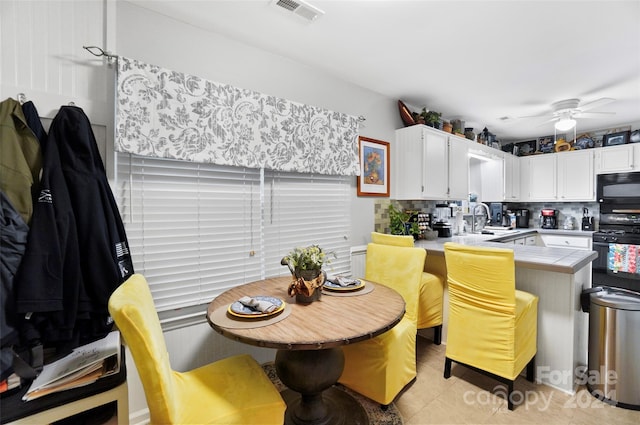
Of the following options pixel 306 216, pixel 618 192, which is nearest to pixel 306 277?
pixel 306 216

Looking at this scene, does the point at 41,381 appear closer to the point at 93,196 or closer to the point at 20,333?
the point at 20,333

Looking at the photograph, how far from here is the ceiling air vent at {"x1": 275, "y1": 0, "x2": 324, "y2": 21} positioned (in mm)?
1725

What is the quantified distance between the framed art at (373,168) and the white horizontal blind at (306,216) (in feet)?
0.68

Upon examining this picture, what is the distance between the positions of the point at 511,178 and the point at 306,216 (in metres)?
4.11

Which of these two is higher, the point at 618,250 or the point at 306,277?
the point at 306,277

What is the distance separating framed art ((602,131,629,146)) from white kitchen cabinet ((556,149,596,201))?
0.21 metres

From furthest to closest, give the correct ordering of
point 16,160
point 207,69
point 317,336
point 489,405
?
1. point 207,69
2. point 489,405
3. point 16,160
4. point 317,336

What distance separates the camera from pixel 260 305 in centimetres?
142

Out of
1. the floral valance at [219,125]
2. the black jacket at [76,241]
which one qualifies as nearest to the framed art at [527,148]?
the floral valance at [219,125]

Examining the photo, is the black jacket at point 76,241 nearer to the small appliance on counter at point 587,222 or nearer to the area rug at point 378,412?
the area rug at point 378,412

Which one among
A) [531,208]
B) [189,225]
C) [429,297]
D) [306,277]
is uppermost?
[531,208]

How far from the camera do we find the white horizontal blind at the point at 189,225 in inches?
69.6

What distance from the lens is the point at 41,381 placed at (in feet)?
3.96

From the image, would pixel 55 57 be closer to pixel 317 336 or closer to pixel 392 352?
pixel 317 336
